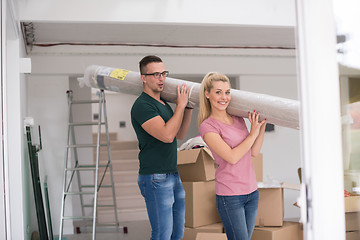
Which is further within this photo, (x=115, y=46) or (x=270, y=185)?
(x=115, y=46)

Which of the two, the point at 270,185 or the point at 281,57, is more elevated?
the point at 281,57

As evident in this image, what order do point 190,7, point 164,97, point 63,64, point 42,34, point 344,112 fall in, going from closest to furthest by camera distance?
point 344,112
point 164,97
point 190,7
point 42,34
point 63,64

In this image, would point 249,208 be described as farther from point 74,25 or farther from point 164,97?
point 74,25

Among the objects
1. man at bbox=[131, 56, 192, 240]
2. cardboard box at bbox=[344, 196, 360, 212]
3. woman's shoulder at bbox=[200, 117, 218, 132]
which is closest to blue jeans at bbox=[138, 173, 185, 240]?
man at bbox=[131, 56, 192, 240]

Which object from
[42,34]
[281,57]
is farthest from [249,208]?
[281,57]

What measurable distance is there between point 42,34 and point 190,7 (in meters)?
2.01

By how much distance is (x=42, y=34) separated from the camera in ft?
15.5

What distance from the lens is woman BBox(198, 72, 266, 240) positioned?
2.09 m

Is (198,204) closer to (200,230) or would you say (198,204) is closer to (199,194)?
(199,194)

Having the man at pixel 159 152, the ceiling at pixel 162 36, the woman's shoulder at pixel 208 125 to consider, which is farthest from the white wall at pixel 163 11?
the woman's shoulder at pixel 208 125

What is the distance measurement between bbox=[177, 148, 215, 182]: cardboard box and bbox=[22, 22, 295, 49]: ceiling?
1549 mm

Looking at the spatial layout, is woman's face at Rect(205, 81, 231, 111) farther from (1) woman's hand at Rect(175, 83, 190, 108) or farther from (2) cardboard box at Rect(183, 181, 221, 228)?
(2) cardboard box at Rect(183, 181, 221, 228)

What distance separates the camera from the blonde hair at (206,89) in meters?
2.19

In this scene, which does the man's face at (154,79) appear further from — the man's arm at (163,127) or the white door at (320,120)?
the white door at (320,120)
